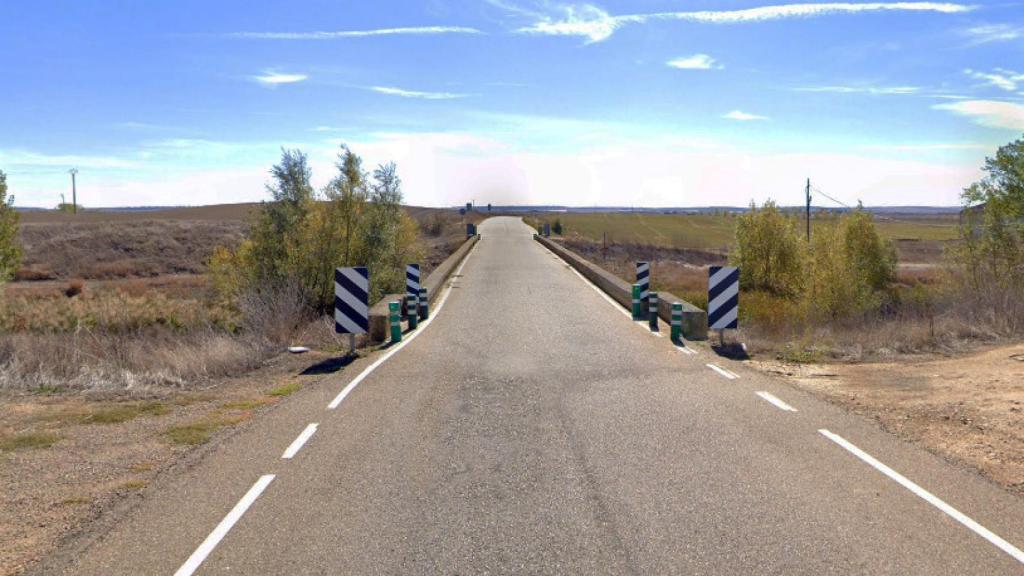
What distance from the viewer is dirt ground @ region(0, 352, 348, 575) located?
538 centimetres

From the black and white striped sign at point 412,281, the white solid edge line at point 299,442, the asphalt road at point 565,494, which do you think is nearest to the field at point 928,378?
the asphalt road at point 565,494

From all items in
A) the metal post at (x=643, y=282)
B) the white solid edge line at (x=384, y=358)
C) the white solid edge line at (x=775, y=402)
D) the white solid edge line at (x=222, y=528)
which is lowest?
the white solid edge line at (x=775, y=402)

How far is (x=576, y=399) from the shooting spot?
30.0 feet

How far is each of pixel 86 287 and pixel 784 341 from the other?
48.5m

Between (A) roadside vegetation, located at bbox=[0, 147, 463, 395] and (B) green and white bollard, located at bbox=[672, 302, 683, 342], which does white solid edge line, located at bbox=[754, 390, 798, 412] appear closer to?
(B) green and white bollard, located at bbox=[672, 302, 683, 342]

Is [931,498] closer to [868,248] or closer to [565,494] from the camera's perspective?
[565,494]

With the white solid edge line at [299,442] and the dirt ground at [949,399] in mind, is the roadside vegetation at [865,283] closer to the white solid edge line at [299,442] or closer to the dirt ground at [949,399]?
the dirt ground at [949,399]

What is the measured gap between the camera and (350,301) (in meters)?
12.7

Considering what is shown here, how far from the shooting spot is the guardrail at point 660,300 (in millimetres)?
14352

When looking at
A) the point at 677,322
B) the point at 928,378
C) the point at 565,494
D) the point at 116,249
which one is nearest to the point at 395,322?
the point at 677,322

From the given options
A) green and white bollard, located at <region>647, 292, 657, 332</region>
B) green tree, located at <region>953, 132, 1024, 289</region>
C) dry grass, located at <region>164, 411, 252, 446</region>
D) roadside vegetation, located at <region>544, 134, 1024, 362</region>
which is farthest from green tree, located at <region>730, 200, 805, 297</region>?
dry grass, located at <region>164, 411, 252, 446</region>

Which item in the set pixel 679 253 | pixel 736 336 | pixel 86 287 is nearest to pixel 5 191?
pixel 86 287

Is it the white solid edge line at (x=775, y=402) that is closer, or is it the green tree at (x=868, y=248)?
the white solid edge line at (x=775, y=402)

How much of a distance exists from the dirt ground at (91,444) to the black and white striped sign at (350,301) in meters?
1.65
